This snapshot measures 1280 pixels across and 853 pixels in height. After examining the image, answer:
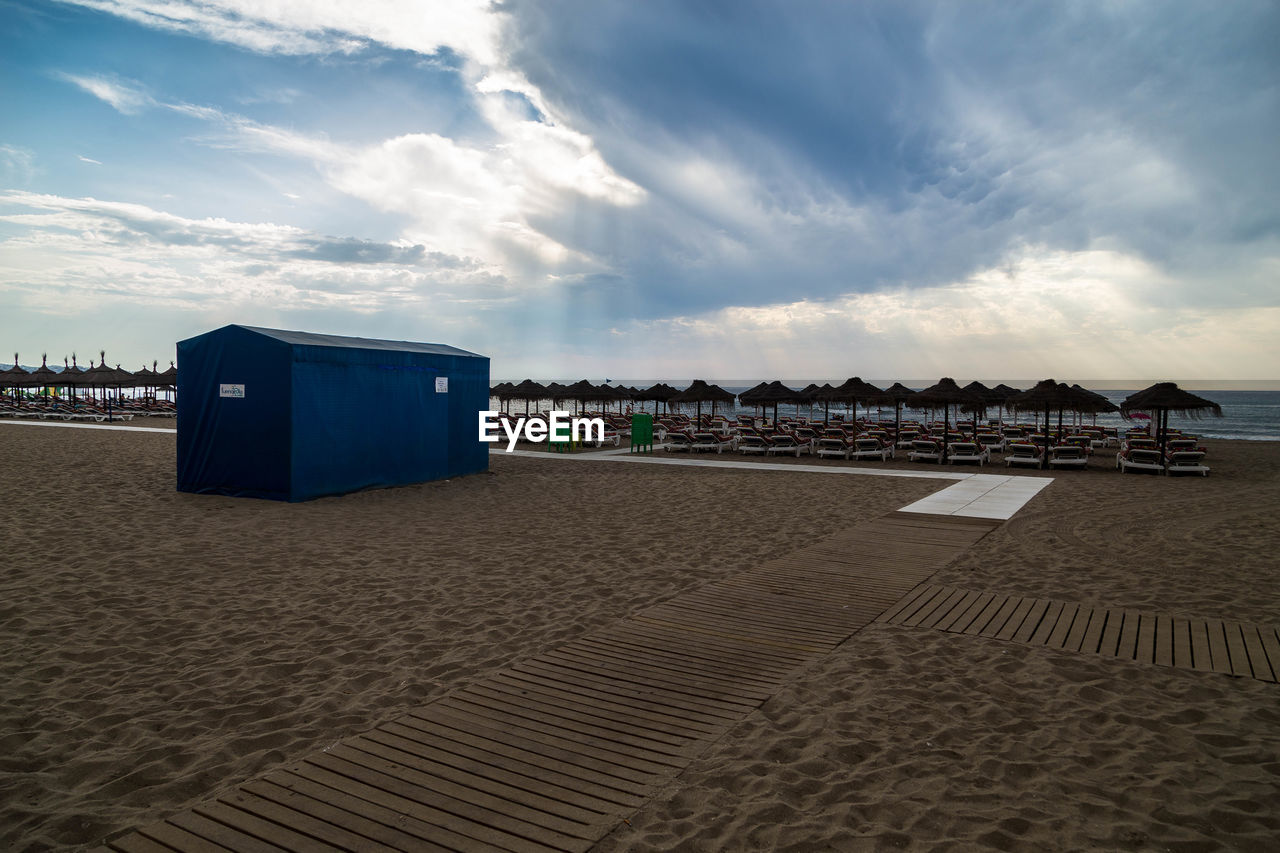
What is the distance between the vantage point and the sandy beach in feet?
9.68

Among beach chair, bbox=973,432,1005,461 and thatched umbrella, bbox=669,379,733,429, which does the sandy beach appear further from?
thatched umbrella, bbox=669,379,733,429

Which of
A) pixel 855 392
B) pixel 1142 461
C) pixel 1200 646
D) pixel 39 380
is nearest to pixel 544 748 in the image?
pixel 1200 646

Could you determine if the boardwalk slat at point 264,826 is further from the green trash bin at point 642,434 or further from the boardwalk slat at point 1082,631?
the green trash bin at point 642,434

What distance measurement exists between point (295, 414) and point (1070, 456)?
16.2 meters

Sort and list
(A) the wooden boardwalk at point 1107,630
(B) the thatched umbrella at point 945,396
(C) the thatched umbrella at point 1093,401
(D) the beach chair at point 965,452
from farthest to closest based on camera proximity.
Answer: (B) the thatched umbrella at point 945,396
(C) the thatched umbrella at point 1093,401
(D) the beach chair at point 965,452
(A) the wooden boardwalk at point 1107,630

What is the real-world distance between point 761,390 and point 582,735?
19973mm

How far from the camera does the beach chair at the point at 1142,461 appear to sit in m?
15.4

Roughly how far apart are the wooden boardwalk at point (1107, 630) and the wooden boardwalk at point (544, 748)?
60cm

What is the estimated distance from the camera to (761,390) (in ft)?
75.0

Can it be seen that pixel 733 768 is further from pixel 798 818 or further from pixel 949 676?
pixel 949 676

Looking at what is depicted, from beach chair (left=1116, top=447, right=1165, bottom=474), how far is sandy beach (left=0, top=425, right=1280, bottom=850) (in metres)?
6.13

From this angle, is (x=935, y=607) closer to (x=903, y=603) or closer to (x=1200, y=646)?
(x=903, y=603)

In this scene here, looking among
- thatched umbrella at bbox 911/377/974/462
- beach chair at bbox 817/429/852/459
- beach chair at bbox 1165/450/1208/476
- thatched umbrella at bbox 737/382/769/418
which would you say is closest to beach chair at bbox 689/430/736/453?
thatched umbrella at bbox 737/382/769/418

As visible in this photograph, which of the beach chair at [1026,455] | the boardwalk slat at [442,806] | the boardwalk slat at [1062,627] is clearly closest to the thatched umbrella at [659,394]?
the beach chair at [1026,455]
